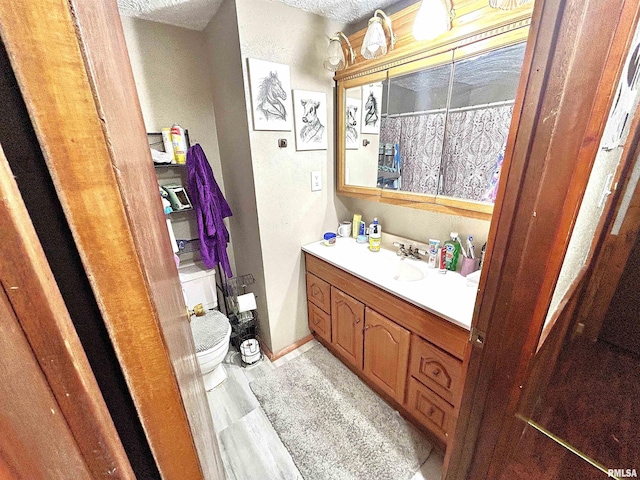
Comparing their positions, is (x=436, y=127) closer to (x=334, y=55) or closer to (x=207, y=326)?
(x=334, y=55)

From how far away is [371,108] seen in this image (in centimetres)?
164

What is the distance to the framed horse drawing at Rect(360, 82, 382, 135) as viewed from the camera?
62.3 inches

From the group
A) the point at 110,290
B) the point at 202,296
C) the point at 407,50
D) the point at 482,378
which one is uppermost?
the point at 407,50

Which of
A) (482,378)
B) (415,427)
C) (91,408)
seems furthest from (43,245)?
(415,427)

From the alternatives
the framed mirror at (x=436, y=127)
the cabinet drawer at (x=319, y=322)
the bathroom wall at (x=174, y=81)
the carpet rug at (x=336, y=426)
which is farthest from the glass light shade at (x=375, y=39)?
the carpet rug at (x=336, y=426)

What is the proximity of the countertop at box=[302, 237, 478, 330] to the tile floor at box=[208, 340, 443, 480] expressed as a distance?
0.80 meters

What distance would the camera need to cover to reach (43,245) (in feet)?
0.89

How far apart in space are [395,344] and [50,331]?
1.34 metres

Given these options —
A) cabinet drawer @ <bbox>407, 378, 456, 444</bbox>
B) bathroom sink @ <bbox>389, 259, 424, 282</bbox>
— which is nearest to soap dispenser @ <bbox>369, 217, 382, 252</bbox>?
bathroom sink @ <bbox>389, 259, 424, 282</bbox>

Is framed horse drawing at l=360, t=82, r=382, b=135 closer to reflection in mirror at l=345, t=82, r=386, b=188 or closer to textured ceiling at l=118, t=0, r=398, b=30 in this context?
reflection in mirror at l=345, t=82, r=386, b=188

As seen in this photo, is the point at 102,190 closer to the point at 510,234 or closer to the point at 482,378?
the point at 510,234

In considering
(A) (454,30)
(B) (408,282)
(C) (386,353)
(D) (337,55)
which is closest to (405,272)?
(B) (408,282)

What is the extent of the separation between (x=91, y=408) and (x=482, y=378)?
3.10 ft
